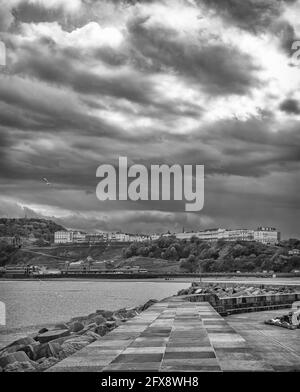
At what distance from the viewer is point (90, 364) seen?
396 inches

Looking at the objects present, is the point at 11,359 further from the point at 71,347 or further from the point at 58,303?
the point at 58,303

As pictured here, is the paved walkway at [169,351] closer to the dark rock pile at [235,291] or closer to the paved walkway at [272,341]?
the paved walkway at [272,341]

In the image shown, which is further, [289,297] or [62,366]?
[289,297]

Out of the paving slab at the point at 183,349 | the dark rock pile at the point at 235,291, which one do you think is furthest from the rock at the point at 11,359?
the dark rock pile at the point at 235,291

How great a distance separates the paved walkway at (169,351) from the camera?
966 centimetres

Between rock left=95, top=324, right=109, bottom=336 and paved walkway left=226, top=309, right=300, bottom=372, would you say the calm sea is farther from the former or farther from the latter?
paved walkway left=226, top=309, right=300, bottom=372

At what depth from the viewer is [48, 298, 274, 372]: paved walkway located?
380 inches

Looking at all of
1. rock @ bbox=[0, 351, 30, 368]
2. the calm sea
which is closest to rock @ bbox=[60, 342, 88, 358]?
rock @ bbox=[0, 351, 30, 368]

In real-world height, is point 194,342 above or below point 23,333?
above

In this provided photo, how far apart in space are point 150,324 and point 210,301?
407 inches

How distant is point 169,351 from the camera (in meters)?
11.2
